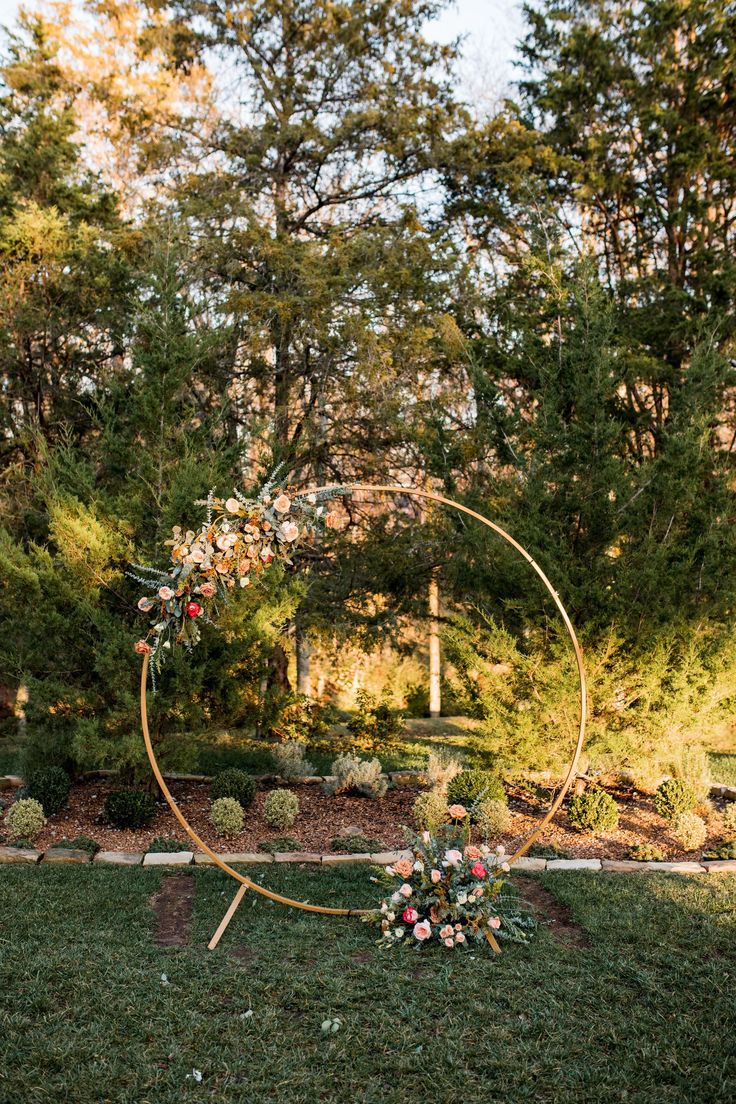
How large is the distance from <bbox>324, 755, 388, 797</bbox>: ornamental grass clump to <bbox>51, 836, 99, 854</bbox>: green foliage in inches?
96.7

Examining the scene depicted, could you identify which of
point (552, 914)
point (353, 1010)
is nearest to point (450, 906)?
point (552, 914)

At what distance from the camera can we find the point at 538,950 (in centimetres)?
452

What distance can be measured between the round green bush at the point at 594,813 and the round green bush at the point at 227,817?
2.79m

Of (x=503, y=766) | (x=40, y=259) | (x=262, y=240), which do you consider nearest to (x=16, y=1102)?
(x=503, y=766)

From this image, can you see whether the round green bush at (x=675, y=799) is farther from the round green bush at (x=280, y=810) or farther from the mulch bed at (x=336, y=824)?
the round green bush at (x=280, y=810)

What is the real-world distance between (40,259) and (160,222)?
1.60m

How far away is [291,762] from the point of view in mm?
8484

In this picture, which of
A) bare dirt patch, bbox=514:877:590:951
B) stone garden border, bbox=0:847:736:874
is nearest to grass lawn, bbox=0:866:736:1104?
bare dirt patch, bbox=514:877:590:951

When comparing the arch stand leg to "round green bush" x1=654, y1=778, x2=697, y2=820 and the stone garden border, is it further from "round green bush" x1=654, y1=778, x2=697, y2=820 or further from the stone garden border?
"round green bush" x1=654, y1=778, x2=697, y2=820

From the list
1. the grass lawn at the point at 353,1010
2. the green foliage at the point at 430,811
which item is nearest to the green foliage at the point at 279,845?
the green foliage at the point at 430,811

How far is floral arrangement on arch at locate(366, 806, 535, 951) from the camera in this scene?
461 centimetres

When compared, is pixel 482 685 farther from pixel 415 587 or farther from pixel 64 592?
pixel 64 592

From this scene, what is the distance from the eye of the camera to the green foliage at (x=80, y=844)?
634 centimetres

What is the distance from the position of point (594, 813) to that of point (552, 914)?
1920 millimetres
